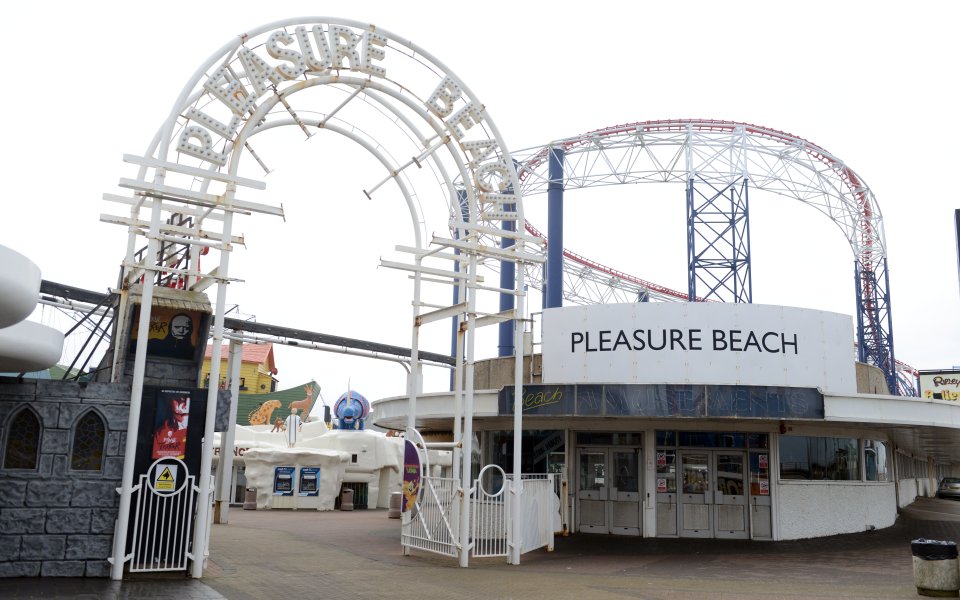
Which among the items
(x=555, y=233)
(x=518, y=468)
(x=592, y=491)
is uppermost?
(x=555, y=233)

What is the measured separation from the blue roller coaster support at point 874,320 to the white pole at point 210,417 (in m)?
47.8

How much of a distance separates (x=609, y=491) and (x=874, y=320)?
40164 millimetres

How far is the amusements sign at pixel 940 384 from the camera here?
5672 cm

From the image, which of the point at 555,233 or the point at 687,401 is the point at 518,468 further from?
the point at 555,233

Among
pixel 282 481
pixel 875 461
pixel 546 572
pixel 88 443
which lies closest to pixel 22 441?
pixel 88 443

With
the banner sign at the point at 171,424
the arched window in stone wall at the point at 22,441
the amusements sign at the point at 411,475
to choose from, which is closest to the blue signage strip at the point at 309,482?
the amusements sign at the point at 411,475

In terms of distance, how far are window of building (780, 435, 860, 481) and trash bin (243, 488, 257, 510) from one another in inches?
789

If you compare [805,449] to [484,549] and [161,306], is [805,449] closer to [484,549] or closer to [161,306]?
[484,549]

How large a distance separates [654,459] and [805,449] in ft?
11.2

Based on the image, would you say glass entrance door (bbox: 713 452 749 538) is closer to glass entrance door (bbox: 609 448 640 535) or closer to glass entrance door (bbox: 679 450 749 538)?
glass entrance door (bbox: 679 450 749 538)

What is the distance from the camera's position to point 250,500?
3030cm

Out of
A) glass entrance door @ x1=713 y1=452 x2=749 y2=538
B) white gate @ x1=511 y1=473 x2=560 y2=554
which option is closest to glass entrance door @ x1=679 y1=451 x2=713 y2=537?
glass entrance door @ x1=713 y1=452 x2=749 y2=538

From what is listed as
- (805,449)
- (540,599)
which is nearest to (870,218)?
(805,449)

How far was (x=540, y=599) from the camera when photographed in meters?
9.90
